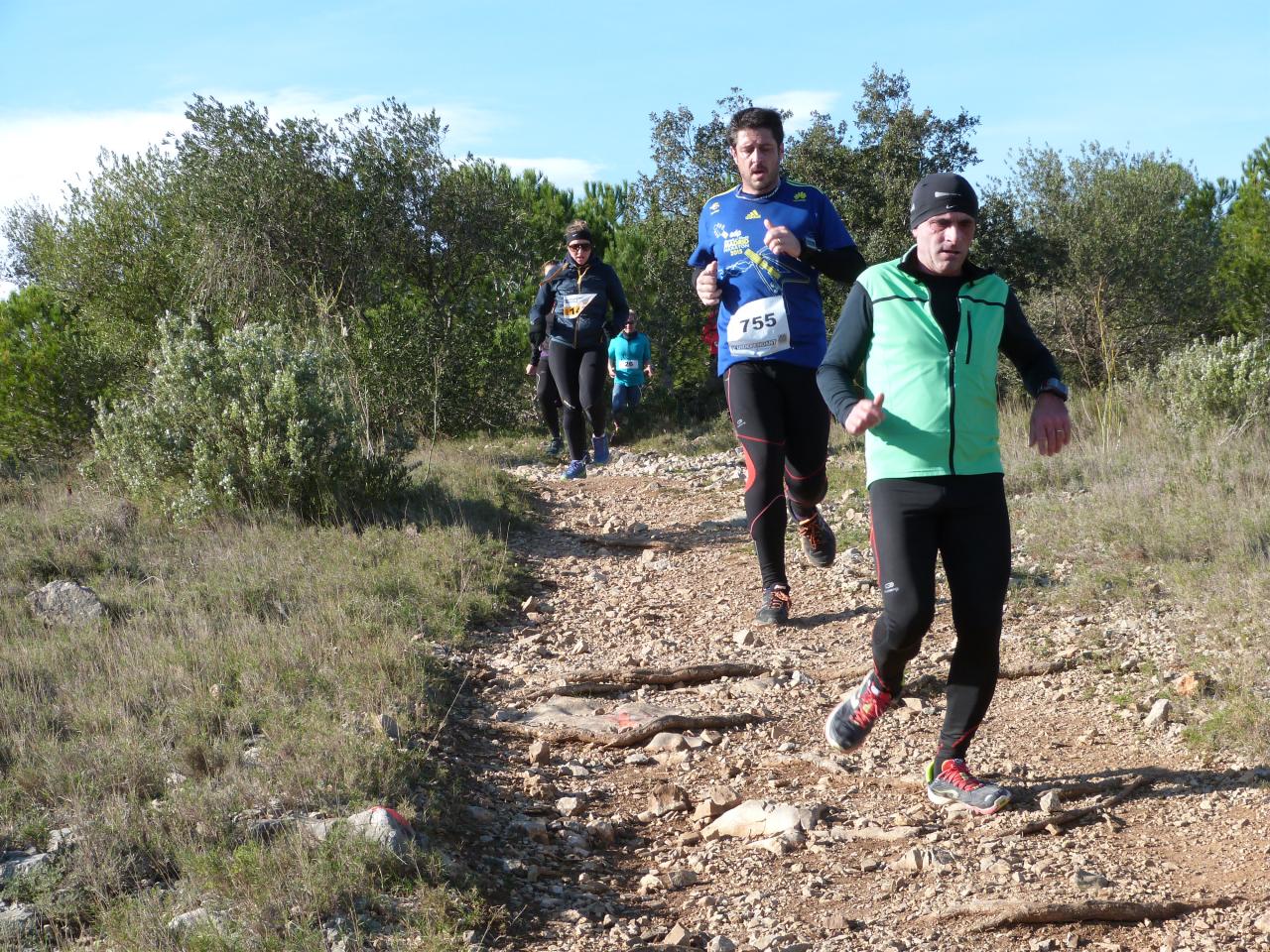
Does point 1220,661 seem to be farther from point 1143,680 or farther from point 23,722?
point 23,722

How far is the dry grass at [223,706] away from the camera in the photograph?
3.14 m

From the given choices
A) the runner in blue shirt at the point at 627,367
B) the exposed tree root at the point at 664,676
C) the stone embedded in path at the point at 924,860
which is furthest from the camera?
the runner in blue shirt at the point at 627,367

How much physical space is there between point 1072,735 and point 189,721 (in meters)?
3.30

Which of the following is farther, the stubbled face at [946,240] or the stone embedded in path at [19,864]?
the stubbled face at [946,240]

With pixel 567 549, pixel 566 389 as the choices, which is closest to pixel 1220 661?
pixel 567 549

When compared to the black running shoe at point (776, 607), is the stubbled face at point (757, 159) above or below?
above

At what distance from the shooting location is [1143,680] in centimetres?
473

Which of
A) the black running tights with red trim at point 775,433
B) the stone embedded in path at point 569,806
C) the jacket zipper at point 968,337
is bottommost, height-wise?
the stone embedded in path at point 569,806

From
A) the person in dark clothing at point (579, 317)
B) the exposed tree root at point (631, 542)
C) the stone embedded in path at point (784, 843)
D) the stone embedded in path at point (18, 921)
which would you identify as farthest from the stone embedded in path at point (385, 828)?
the person in dark clothing at point (579, 317)

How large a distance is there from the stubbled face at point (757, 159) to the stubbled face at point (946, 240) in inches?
74.7

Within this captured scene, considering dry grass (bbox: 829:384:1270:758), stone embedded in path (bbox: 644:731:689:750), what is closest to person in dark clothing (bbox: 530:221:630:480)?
dry grass (bbox: 829:384:1270:758)

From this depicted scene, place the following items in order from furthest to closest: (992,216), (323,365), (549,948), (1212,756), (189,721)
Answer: (992,216)
(323,365)
(189,721)
(1212,756)
(549,948)

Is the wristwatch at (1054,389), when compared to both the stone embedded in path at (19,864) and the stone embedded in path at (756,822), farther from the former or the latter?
the stone embedded in path at (19,864)

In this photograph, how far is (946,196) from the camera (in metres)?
3.58
